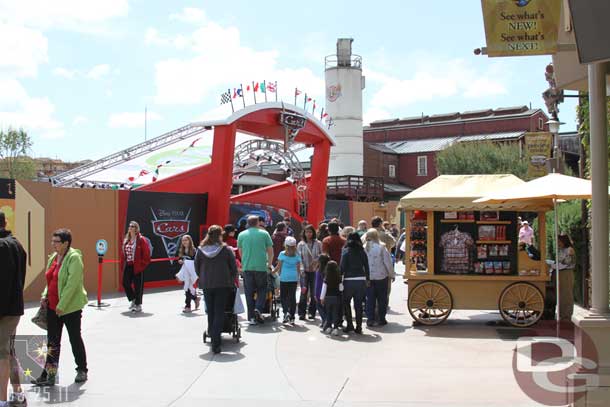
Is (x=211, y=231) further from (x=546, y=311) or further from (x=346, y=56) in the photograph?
(x=346, y=56)

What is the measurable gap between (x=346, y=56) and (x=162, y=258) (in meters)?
46.3

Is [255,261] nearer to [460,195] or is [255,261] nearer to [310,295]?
[310,295]

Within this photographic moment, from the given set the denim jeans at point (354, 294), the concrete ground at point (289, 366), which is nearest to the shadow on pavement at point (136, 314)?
the concrete ground at point (289, 366)

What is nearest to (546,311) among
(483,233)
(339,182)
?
(483,233)

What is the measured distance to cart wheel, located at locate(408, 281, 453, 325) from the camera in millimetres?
11469

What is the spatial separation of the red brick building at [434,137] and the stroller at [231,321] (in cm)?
5266

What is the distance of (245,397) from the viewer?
7090 mm

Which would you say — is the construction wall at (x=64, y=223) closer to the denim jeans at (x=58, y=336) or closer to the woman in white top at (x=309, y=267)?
the woman in white top at (x=309, y=267)

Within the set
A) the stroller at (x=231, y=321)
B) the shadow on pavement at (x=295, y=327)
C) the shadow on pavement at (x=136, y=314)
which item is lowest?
the shadow on pavement at (x=295, y=327)

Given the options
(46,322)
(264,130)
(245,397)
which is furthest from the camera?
(264,130)

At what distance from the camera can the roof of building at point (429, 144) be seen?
2457 inches

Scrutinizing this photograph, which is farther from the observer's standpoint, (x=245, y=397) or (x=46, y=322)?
(x=46, y=322)

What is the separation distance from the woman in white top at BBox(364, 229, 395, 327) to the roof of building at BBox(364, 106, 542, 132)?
54.8m

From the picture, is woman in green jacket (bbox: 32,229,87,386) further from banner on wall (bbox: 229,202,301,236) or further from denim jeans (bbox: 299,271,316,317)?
banner on wall (bbox: 229,202,301,236)
